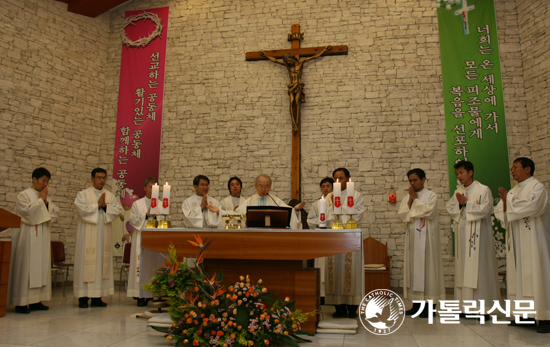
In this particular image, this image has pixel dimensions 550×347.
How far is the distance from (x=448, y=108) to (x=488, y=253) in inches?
131

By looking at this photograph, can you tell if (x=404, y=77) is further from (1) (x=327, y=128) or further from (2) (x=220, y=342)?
(2) (x=220, y=342)

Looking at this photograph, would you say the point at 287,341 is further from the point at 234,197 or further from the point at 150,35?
the point at 150,35

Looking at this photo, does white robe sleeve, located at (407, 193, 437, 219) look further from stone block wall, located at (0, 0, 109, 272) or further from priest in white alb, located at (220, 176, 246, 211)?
stone block wall, located at (0, 0, 109, 272)

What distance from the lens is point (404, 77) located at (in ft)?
25.4

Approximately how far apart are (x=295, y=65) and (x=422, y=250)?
4.25 m

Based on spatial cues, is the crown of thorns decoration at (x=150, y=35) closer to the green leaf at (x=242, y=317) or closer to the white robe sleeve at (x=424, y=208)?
the white robe sleeve at (x=424, y=208)

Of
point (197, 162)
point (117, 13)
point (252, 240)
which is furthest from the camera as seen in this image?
point (117, 13)

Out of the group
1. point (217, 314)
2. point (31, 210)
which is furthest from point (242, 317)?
point (31, 210)

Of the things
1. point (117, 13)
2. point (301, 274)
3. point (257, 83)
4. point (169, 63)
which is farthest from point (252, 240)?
point (117, 13)

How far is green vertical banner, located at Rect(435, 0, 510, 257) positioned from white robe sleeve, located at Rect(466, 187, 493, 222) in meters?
2.36

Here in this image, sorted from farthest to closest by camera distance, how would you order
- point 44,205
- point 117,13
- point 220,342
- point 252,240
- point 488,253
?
1. point 117,13
2. point 44,205
3. point 488,253
4. point 252,240
5. point 220,342

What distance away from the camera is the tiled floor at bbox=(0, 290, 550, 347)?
3549 millimetres

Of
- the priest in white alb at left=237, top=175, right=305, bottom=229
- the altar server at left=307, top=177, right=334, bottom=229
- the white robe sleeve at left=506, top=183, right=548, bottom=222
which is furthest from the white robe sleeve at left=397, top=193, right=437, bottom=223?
the priest in white alb at left=237, top=175, right=305, bottom=229

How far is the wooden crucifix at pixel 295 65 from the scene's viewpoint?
7699mm
